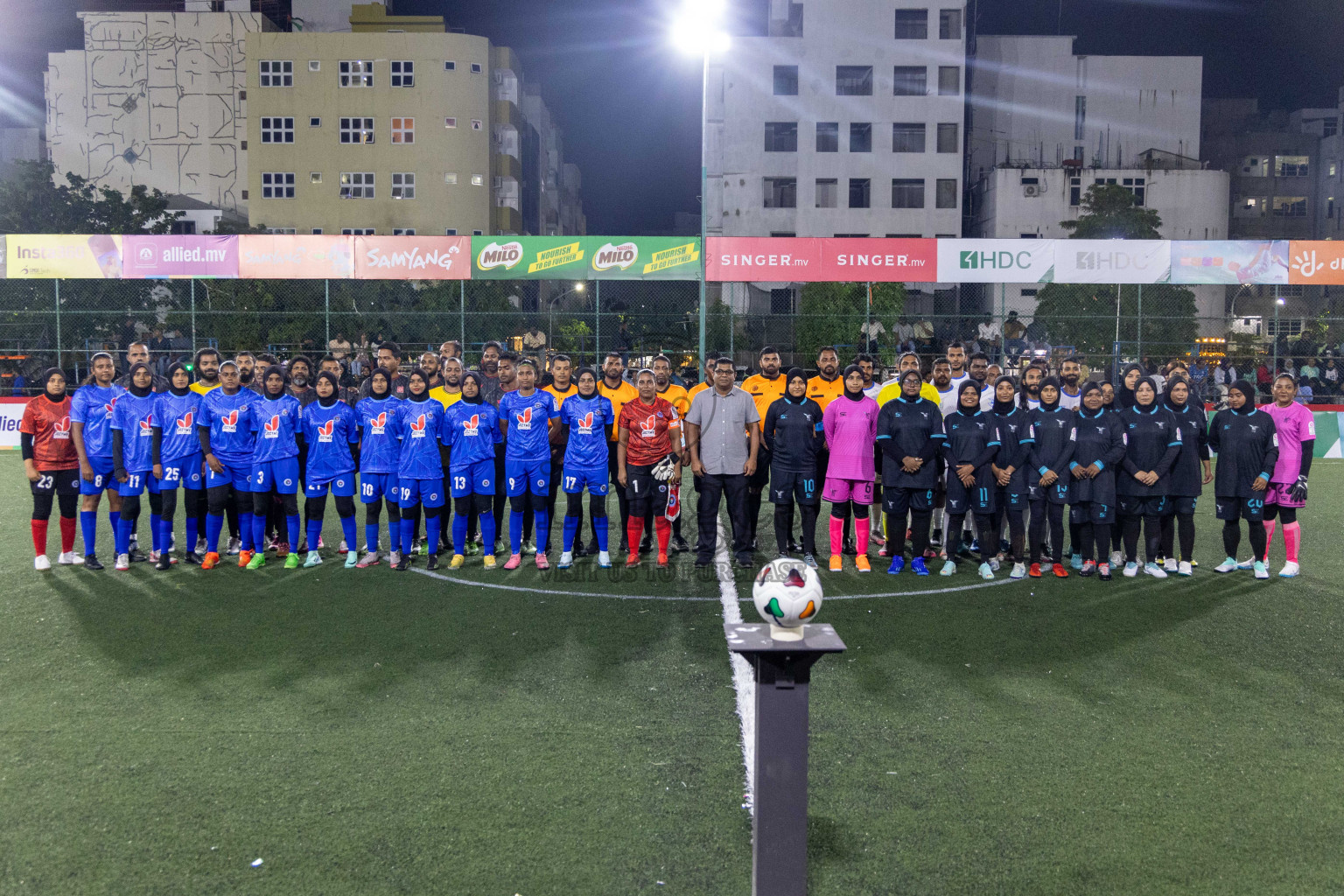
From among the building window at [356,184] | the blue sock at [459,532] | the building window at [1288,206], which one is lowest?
the blue sock at [459,532]

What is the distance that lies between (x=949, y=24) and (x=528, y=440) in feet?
140

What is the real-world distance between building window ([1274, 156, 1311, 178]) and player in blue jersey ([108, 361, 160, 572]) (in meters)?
61.5

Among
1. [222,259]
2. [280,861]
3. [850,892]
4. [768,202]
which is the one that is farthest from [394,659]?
[768,202]

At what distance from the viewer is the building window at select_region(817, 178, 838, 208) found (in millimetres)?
43125

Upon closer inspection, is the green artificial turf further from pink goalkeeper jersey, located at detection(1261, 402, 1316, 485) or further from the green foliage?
the green foliage

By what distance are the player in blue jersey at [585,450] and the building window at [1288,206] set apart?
58.5 meters

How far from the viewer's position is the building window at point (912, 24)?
43531mm

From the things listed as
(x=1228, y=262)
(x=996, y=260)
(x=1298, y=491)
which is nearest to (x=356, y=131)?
(x=996, y=260)

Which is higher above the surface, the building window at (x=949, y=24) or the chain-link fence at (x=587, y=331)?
the building window at (x=949, y=24)

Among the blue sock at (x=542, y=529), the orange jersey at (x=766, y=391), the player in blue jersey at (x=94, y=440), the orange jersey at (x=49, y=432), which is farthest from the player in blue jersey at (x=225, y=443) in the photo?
the orange jersey at (x=766, y=391)

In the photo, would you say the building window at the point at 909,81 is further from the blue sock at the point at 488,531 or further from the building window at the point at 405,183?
the blue sock at the point at 488,531

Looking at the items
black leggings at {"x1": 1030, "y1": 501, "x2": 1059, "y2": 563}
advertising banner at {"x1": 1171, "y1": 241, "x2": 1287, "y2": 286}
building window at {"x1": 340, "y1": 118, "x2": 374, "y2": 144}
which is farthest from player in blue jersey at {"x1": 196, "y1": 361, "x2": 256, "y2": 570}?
building window at {"x1": 340, "y1": 118, "x2": 374, "y2": 144}

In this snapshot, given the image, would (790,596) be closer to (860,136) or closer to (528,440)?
(528,440)

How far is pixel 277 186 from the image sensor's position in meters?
44.9
